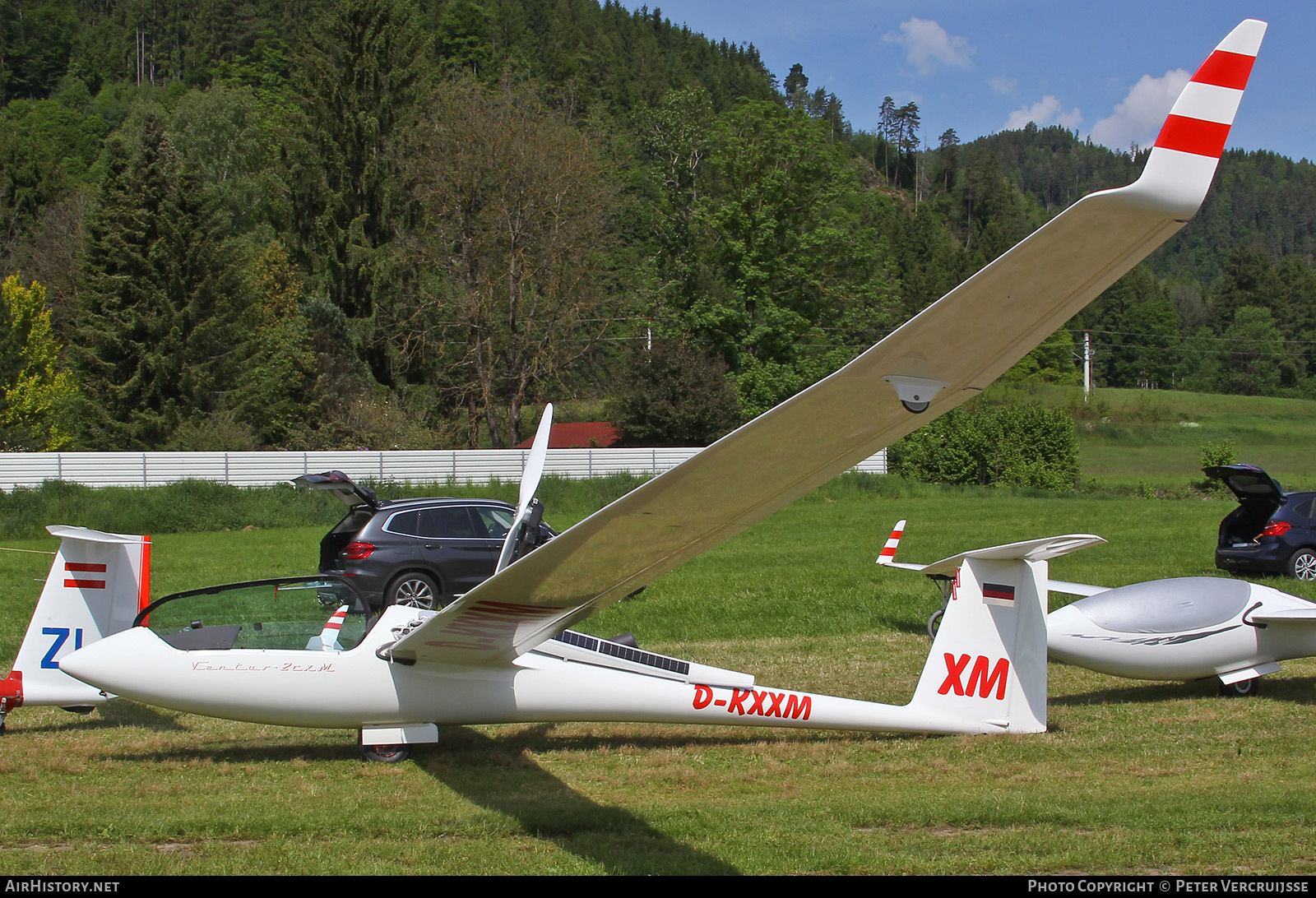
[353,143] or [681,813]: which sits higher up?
[353,143]

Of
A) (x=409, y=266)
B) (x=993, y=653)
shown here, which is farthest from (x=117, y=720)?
(x=409, y=266)

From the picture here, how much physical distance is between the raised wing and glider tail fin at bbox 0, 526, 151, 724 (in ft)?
14.8

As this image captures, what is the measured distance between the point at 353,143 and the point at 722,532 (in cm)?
4371

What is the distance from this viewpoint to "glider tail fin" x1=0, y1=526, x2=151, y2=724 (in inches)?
289

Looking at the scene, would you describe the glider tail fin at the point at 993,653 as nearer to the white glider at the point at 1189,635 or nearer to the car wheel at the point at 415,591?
the white glider at the point at 1189,635

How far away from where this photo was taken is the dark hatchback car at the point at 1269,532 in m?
14.6

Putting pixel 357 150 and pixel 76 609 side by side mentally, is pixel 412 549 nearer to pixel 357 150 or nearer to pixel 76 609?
pixel 76 609

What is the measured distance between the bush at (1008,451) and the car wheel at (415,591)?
2566cm

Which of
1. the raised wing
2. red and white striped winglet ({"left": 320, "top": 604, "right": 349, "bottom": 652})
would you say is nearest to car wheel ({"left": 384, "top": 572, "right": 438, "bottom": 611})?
red and white striped winglet ({"left": 320, "top": 604, "right": 349, "bottom": 652})

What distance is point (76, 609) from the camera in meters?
7.55

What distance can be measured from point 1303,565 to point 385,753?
13891mm

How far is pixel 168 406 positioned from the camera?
127ft
